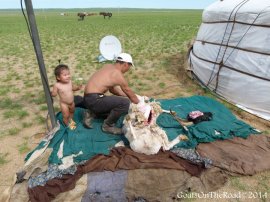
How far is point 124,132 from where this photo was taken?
4703 millimetres

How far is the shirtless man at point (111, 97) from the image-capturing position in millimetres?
4738

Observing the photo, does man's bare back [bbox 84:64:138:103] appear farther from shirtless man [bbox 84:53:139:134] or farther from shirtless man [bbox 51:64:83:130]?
shirtless man [bbox 51:64:83:130]

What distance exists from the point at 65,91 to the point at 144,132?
1.52 metres

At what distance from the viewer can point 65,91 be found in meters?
5.00

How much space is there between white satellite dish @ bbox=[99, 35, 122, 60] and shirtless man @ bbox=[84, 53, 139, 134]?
5.99 m

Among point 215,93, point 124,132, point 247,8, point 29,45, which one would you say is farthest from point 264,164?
point 29,45

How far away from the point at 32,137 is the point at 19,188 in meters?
1.71

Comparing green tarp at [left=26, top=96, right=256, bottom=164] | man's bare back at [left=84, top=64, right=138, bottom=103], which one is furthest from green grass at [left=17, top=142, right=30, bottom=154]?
man's bare back at [left=84, top=64, right=138, bottom=103]

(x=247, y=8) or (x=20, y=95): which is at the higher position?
(x=247, y=8)

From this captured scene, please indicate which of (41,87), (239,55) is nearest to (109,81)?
Result: (239,55)

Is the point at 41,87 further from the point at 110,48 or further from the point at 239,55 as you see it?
the point at 239,55

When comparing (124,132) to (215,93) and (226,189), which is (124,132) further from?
(215,93)

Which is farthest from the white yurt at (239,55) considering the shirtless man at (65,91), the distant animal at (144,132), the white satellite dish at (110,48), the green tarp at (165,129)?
the shirtless man at (65,91)

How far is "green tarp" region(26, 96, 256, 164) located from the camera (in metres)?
4.53
